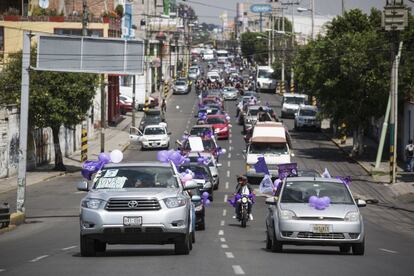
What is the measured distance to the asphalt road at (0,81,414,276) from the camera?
1652 centimetres

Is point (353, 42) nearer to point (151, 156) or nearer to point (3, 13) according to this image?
point (151, 156)

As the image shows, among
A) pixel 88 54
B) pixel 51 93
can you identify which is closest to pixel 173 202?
pixel 88 54

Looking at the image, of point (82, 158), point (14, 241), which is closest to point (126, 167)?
point (14, 241)

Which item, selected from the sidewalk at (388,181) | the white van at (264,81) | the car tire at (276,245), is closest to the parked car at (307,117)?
the sidewalk at (388,181)

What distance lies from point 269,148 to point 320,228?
97.1ft

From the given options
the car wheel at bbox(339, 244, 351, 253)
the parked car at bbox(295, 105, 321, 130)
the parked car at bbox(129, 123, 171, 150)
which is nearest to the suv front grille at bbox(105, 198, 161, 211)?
the car wheel at bbox(339, 244, 351, 253)

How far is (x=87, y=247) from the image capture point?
61.1ft

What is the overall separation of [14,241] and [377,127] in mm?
48249

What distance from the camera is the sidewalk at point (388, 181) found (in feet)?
142

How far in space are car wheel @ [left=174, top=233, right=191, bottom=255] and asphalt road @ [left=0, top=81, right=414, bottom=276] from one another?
0.77 feet

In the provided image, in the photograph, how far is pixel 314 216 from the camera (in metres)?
19.7

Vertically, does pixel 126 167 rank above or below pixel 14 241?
above

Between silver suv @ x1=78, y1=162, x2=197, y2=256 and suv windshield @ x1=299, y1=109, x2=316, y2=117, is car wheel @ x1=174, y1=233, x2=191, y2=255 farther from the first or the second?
suv windshield @ x1=299, y1=109, x2=316, y2=117

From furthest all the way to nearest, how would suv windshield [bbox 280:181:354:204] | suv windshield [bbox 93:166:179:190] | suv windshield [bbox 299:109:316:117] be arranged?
1. suv windshield [bbox 299:109:316:117]
2. suv windshield [bbox 280:181:354:204]
3. suv windshield [bbox 93:166:179:190]
